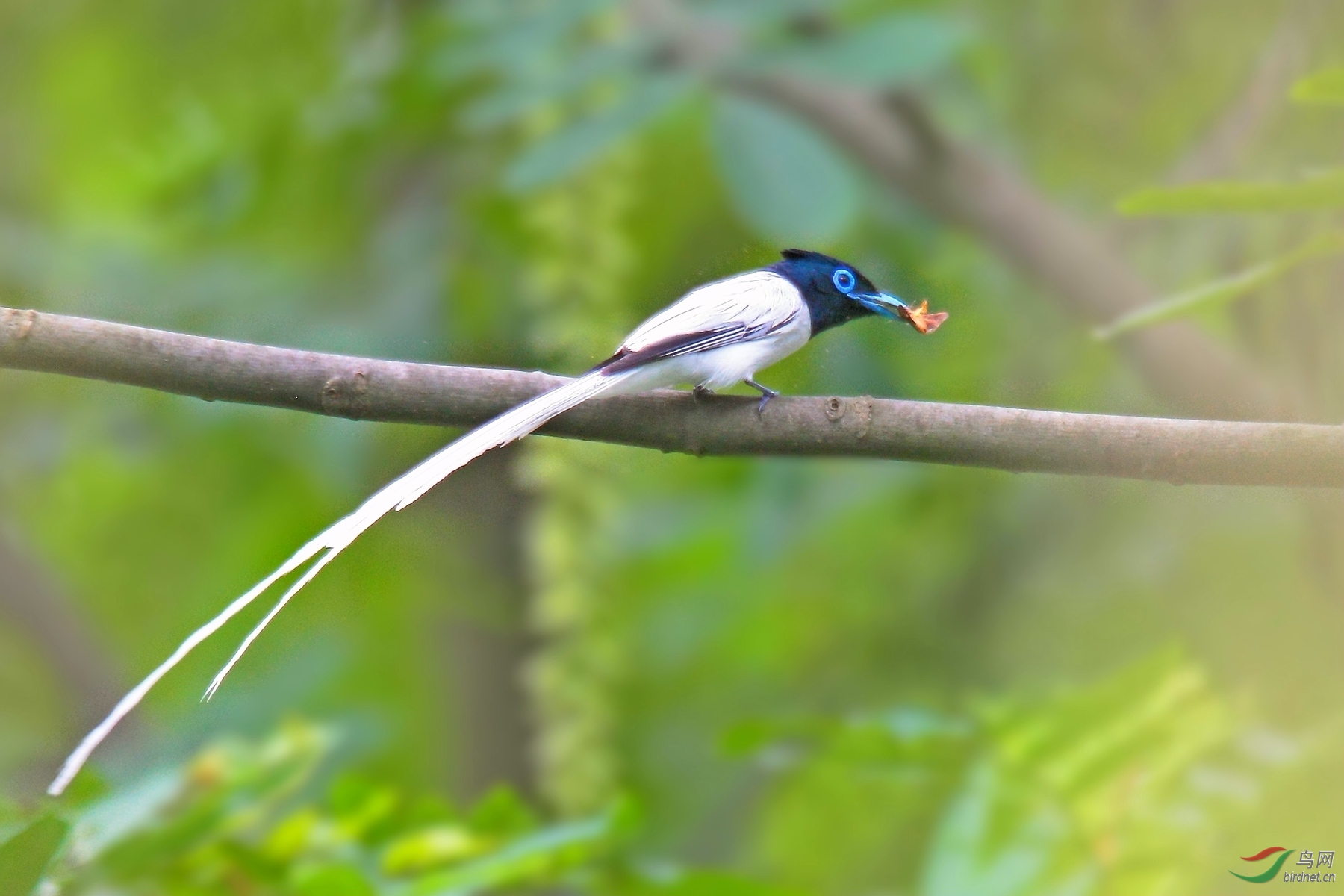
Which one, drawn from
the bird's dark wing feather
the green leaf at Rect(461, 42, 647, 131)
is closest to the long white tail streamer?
the bird's dark wing feather

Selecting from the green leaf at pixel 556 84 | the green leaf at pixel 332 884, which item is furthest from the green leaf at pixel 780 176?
the green leaf at pixel 332 884

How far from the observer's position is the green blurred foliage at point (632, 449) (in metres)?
→ 2.82

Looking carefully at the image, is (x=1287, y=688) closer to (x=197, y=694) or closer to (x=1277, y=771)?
(x=1277, y=771)

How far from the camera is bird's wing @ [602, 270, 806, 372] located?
5.26 ft

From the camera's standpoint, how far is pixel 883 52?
2896mm

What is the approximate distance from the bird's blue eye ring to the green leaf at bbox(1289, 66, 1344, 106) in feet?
2.05

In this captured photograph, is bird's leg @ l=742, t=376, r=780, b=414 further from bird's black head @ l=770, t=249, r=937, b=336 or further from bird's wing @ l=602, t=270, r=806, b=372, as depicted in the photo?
bird's black head @ l=770, t=249, r=937, b=336

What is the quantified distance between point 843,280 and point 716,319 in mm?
278

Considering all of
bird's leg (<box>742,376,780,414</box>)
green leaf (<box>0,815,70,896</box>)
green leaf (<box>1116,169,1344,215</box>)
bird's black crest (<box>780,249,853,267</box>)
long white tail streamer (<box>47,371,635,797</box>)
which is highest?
bird's black crest (<box>780,249,853,267</box>)

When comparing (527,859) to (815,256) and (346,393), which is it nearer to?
(346,393)

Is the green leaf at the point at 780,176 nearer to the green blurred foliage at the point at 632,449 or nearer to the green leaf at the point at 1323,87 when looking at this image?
the green blurred foliage at the point at 632,449

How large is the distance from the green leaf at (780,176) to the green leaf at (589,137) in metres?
0.15

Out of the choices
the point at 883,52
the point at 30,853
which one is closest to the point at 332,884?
the point at 30,853

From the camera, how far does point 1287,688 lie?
2457 mm
